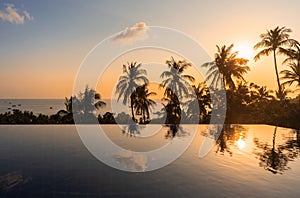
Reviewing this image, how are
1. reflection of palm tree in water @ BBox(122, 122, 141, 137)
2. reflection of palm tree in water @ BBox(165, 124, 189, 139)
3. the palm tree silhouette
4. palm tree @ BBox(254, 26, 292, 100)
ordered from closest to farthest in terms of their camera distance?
reflection of palm tree in water @ BBox(165, 124, 189, 139) < reflection of palm tree in water @ BBox(122, 122, 141, 137) < palm tree @ BBox(254, 26, 292, 100) < the palm tree silhouette

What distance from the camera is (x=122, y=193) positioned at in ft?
15.8

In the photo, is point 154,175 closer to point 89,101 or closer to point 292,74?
point 89,101

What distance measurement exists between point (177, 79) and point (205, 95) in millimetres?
3289

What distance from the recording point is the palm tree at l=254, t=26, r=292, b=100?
21547mm

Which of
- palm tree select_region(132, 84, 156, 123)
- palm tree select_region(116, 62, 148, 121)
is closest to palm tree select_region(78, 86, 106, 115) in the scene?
palm tree select_region(116, 62, 148, 121)

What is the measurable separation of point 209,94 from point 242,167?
16811mm

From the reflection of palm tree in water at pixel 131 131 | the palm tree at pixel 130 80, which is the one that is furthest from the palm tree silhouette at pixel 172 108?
the reflection of palm tree in water at pixel 131 131

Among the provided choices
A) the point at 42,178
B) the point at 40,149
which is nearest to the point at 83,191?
the point at 42,178

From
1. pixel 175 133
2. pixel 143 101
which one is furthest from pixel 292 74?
pixel 143 101

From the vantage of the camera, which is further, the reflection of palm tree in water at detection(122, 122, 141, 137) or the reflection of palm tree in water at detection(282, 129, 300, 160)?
the reflection of palm tree in water at detection(122, 122, 141, 137)

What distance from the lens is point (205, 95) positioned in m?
23.5

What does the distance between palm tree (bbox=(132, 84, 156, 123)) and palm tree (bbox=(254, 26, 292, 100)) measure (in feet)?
39.2

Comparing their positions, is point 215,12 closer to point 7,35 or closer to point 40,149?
point 40,149

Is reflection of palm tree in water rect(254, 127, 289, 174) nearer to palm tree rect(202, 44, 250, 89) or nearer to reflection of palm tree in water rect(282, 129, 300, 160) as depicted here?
reflection of palm tree in water rect(282, 129, 300, 160)
